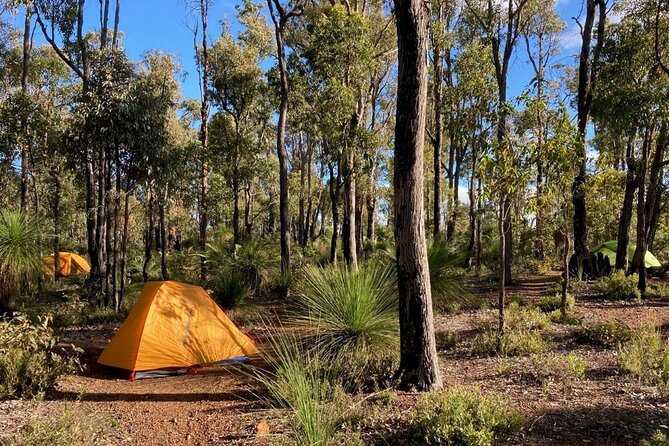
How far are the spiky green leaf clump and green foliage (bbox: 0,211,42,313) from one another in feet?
21.7

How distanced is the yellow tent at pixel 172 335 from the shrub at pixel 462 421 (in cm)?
417

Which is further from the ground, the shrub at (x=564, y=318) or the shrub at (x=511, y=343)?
the shrub at (x=564, y=318)

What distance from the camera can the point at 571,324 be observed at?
28.6 ft

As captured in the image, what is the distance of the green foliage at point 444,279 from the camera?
10109 mm

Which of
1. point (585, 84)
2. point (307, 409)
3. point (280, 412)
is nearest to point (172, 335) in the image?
point (280, 412)

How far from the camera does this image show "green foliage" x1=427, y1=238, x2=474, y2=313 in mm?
10109

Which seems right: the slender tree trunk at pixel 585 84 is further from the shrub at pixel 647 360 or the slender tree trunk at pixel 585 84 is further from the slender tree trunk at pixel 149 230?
the slender tree trunk at pixel 149 230

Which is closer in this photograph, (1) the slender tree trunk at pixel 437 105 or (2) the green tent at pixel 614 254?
(2) the green tent at pixel 614 254

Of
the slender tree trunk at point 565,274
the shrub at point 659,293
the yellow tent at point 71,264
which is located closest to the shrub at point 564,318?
the slender tree trunk at point 565,274

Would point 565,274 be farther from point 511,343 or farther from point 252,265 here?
point 252,265

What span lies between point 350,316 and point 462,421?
251 cm

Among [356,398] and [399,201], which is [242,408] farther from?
[399,201]

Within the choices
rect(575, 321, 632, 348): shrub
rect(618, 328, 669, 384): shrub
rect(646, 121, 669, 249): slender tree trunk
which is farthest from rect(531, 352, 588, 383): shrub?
rect(646, 121, 669, 249): slender tree trunk

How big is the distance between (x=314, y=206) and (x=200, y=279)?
21.6 metres
